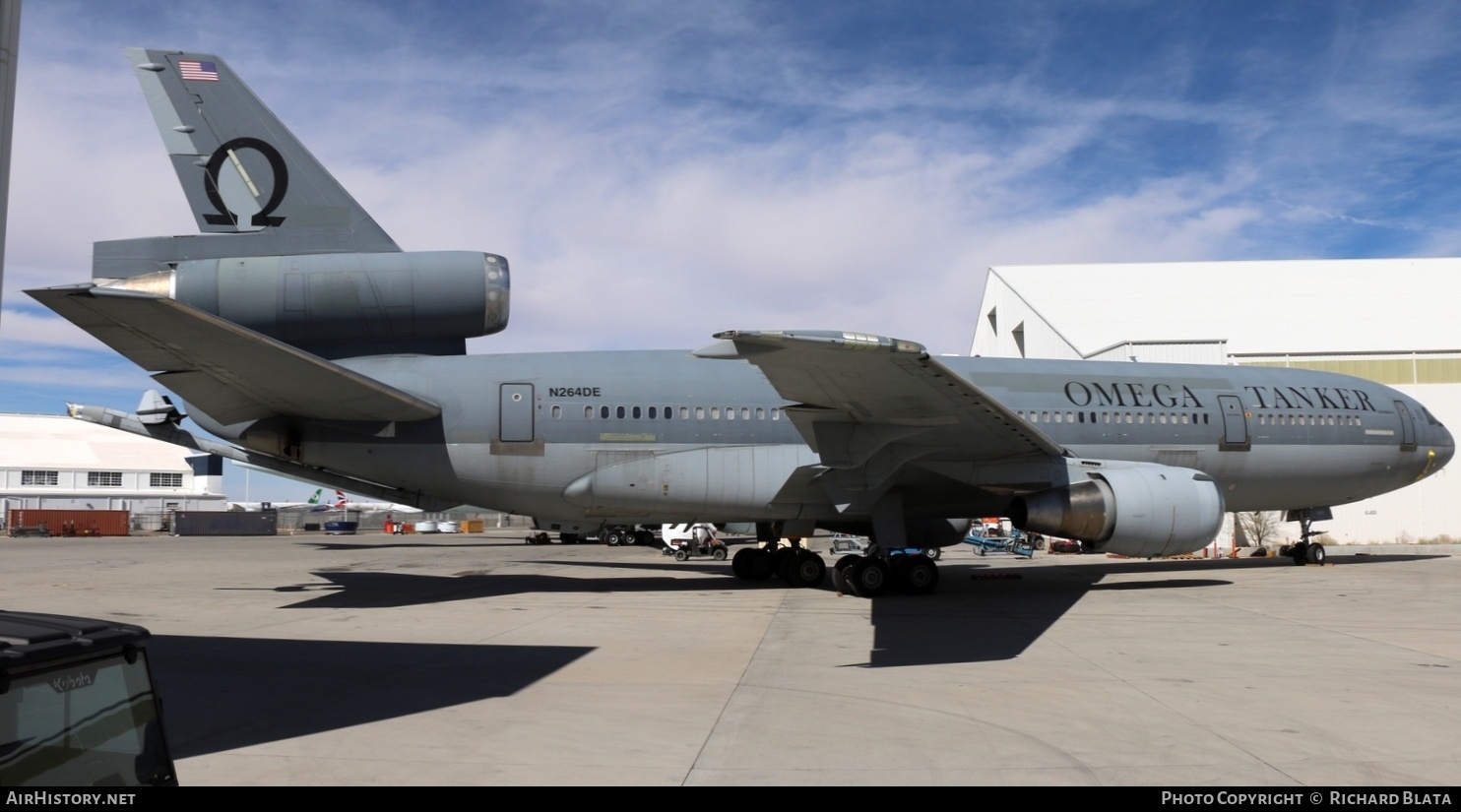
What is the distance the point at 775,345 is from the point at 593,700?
3.29 meters

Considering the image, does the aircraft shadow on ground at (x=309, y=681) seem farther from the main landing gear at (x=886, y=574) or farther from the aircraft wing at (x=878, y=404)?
the main landing gear at (x=886, y=574)

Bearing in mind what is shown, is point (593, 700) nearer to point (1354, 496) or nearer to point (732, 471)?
point (732, 471)

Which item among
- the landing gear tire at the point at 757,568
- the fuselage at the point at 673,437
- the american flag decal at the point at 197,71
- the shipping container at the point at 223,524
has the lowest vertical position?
the shipping container at the point at 223,524

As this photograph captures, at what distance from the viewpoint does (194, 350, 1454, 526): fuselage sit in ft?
47.7

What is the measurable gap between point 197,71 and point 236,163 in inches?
54.3

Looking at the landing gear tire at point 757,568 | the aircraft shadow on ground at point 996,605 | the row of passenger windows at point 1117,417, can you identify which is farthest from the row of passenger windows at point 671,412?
the row of passenger windows at point 1117,417

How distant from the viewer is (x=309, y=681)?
7.59 meters

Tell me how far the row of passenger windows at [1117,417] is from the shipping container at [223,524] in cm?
5862

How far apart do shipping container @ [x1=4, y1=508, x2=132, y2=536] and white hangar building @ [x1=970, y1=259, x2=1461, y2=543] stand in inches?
2129

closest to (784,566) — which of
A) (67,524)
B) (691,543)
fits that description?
(691,543)

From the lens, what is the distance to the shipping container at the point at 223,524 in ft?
200

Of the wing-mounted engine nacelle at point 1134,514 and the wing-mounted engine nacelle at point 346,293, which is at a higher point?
the wing-mounted engine nacelle at point 346,293

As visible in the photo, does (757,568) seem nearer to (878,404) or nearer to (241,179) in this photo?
(878,404)

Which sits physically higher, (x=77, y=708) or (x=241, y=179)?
(x=241, y=179)
